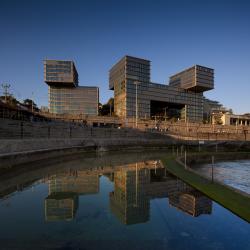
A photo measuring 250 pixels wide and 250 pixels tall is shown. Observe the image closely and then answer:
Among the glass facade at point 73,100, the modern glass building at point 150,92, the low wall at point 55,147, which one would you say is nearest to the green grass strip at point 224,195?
the low wall at point 55,147

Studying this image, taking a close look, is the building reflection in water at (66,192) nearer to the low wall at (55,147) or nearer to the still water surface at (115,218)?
the still water surface at (115,218)


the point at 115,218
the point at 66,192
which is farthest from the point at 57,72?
the point at 115,218

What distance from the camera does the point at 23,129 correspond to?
37.8 m

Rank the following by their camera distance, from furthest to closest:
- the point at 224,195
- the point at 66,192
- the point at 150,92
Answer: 1. the point at 150,92
2. the point at 66,192
3. the point at 224,195

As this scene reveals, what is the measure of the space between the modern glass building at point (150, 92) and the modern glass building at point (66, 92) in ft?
62.8

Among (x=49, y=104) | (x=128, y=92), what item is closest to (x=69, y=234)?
(x=128, y=92)

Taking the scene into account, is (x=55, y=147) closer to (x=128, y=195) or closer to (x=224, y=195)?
(x=128, y=195)

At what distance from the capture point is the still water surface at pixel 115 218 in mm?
7316

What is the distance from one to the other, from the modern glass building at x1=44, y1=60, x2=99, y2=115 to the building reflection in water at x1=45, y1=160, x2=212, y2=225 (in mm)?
149926

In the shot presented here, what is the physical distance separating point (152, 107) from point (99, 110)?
42.6 metres

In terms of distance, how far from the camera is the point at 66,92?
167m

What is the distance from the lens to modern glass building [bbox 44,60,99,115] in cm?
16000

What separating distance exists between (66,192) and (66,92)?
160669 millimetres

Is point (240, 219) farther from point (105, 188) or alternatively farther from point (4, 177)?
point (4, 177)
